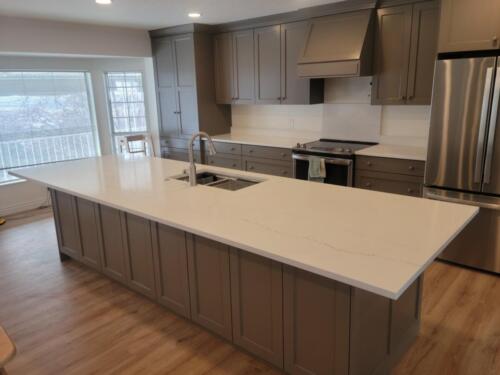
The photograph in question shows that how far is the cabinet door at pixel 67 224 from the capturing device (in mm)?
3256

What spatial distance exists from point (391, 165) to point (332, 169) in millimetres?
624

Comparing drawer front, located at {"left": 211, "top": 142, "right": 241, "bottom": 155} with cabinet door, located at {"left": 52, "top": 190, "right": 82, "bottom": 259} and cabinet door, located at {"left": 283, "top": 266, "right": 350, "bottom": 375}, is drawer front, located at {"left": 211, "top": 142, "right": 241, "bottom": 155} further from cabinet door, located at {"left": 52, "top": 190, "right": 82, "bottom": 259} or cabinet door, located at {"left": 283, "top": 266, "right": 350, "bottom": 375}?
cabinet door, located at {"left": 283, "top": 266, "right": 350, "bottom": 375}

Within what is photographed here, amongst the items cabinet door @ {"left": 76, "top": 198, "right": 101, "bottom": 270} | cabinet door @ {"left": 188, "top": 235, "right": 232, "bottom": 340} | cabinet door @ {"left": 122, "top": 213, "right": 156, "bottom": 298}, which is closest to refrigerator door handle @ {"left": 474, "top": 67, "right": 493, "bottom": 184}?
cabinet door @ {"left": 188, "top": 235, "right": 232, "bottom": 340}

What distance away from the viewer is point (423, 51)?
3.53m

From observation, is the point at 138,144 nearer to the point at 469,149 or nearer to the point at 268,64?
the point at 268,64

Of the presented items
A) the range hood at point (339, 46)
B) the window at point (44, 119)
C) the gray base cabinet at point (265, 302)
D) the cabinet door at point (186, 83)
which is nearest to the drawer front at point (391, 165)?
the range hood at point (339, 46)

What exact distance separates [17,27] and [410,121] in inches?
171

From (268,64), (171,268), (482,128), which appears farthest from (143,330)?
(268,64)

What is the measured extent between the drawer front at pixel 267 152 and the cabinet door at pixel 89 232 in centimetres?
222

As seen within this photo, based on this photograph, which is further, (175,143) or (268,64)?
(175,143)

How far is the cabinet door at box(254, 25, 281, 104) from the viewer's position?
451cm

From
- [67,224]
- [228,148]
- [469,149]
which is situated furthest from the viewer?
[228,148]

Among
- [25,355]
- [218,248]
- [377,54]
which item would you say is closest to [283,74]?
[377,54]

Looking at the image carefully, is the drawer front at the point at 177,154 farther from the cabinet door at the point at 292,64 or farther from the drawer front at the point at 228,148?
the cabinet door at the point at 292,64
